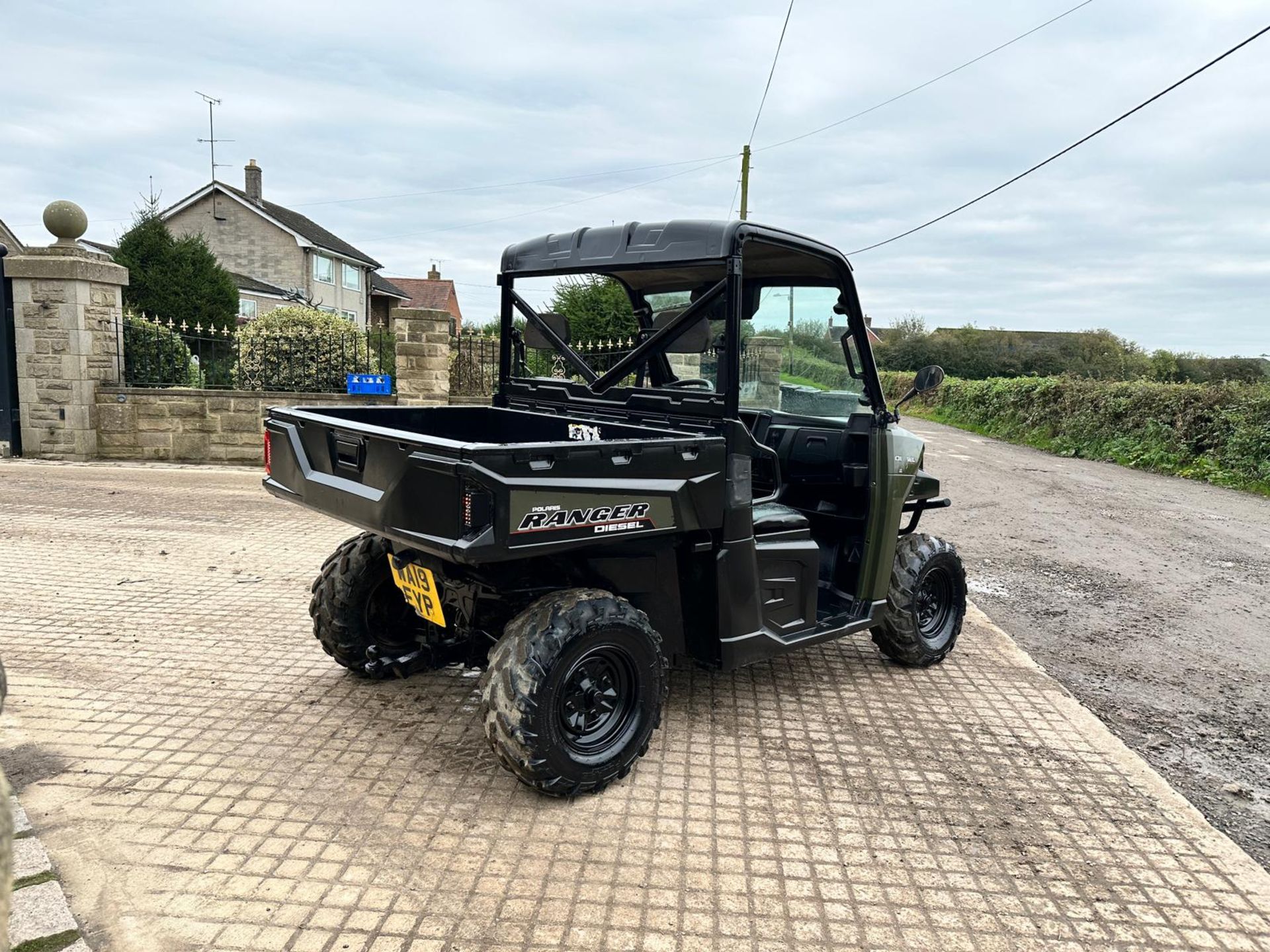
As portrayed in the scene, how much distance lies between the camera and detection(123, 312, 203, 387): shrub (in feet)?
39.6

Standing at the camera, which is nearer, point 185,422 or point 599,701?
point 599,701

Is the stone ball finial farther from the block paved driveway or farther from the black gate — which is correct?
the block paved driveway

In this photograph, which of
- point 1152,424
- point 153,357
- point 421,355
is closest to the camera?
point 421,355

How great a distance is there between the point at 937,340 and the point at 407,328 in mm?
35818

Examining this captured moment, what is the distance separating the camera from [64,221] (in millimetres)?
11586

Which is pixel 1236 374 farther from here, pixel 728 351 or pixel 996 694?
pixel 728 351

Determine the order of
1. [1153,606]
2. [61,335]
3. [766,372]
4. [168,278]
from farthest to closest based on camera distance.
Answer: [168,278], [61,335], [1153,606], [766,372]

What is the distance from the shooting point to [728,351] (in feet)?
12.3

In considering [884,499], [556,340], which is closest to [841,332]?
[884,499]

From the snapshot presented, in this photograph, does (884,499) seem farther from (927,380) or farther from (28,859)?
(28,859)

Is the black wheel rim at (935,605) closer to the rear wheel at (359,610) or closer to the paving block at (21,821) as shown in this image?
the rear wheel at (359,610)

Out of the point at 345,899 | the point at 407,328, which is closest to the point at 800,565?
the point at 345,899

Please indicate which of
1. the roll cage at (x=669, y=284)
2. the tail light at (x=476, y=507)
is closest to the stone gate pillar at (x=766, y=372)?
the roll cage at (x=669, y=284)

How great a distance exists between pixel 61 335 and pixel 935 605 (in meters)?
11.1
